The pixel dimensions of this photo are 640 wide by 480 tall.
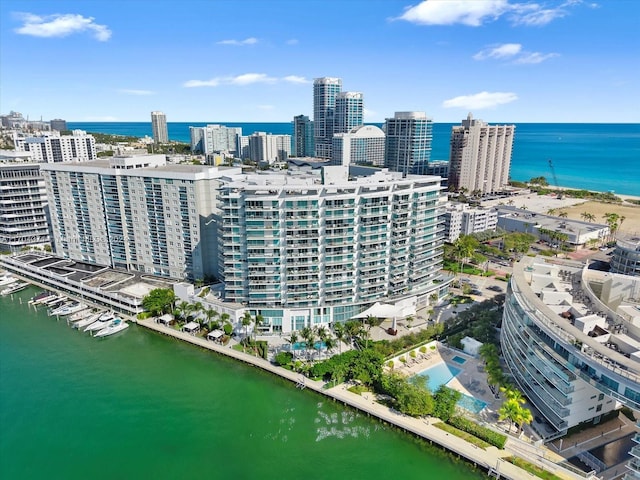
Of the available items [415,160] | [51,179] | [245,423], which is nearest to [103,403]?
[245,423]

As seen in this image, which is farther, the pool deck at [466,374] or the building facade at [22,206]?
the building facade at [22,206]

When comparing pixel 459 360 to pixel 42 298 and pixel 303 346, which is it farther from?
pixel 42 298

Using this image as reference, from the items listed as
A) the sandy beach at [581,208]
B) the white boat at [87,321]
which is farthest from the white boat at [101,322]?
the sandy beach at [581,208]

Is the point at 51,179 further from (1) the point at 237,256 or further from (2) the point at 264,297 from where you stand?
(2) the point at 264,297

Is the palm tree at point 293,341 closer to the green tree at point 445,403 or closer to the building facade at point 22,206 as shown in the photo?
the green tree at point 445,403

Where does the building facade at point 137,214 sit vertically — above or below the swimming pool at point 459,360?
above

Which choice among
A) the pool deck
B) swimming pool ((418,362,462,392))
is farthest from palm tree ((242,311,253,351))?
swimming pool ((418,362,462,392))

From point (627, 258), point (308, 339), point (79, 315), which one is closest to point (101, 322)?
point (79, 315)
